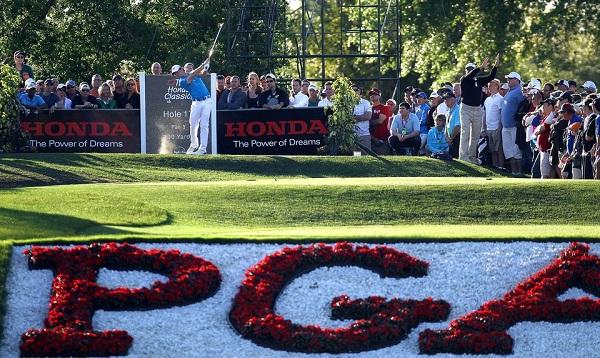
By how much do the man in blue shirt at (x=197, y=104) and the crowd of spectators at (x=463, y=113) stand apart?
34 cm

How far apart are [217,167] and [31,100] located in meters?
4.60

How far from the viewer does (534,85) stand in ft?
95.9

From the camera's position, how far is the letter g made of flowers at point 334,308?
45.9 ft

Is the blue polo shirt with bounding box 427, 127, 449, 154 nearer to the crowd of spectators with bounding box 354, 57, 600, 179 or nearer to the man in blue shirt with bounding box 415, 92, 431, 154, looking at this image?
the crowd of spectators with bounding box 354, 57, 600, 179

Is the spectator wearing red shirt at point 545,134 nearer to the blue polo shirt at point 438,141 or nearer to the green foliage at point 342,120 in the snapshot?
the blue polo shirt at point 438,141

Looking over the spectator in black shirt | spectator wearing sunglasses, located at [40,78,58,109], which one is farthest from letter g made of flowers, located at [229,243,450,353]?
spectator wearing sunglasses, located at [40,78,58,109]

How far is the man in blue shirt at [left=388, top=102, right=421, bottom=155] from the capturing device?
28297mm

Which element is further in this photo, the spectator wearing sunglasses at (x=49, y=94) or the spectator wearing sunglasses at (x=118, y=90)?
the spectator wearing sunglasses at (x=118, y=90)

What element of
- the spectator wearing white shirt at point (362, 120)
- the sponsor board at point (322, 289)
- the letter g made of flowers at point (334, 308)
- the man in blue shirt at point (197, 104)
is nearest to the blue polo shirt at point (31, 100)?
the man in blue shirt at point (197, 104)

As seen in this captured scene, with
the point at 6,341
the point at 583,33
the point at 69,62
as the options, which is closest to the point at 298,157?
the point at 6,341

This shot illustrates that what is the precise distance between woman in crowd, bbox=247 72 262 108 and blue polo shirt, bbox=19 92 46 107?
13.7 feet

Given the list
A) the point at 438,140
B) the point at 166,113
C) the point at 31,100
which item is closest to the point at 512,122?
the point at 438,140

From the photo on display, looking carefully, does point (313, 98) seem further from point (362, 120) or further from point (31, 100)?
point (31, 100)

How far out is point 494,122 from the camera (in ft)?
89.7
